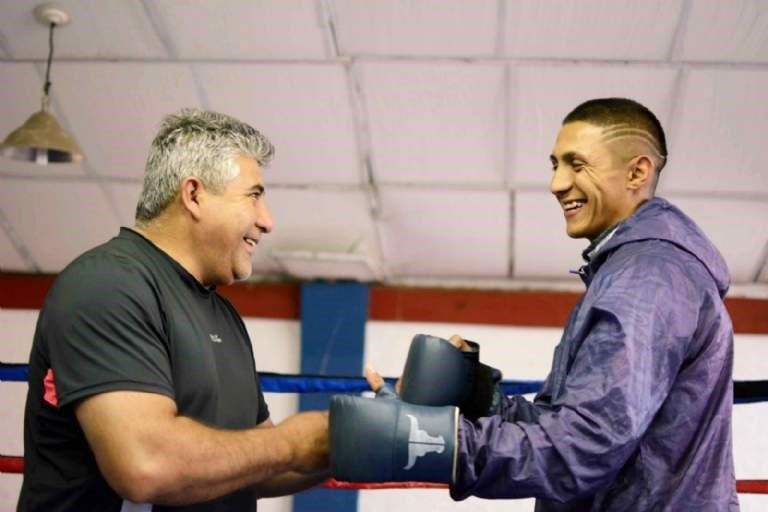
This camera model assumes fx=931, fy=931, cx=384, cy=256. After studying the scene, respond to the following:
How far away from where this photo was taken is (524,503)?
3666 mm

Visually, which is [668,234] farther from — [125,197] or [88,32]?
[125,197]

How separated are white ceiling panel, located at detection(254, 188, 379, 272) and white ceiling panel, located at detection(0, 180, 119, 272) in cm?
79

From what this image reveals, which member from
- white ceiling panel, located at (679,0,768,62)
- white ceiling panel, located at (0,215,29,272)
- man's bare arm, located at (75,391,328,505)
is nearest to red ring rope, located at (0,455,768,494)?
man's bare arm, located at (75,391,328,505)

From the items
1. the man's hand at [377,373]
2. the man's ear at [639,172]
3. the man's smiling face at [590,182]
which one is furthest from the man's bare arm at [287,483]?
the man's ear at [639,172]

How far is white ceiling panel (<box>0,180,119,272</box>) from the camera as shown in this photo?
4.31 meters

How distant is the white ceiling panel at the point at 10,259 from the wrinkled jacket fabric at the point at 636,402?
386cm

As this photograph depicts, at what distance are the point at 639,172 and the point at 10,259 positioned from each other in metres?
3.95

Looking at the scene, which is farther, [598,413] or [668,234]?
[668,234]

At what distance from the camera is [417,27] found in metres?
3.38

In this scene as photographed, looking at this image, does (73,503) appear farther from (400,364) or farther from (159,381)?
(400,364)

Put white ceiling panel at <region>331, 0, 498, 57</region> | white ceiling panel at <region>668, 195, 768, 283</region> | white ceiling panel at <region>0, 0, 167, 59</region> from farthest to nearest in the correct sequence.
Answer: white ceiling panel at <region>668, 195, 768, 283</region>, white ceiling panel at <region>0, 0, 167, 59</region>, white ceiling panel at <region>331, 0, 498, 57</region>

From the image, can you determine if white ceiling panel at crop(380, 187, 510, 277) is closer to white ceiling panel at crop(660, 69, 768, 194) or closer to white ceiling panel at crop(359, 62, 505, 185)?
white ceiling panel at crop(359, 62, 505, 185)

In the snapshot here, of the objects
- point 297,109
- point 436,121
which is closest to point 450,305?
point 436,121

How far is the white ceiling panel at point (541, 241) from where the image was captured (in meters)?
3.98
